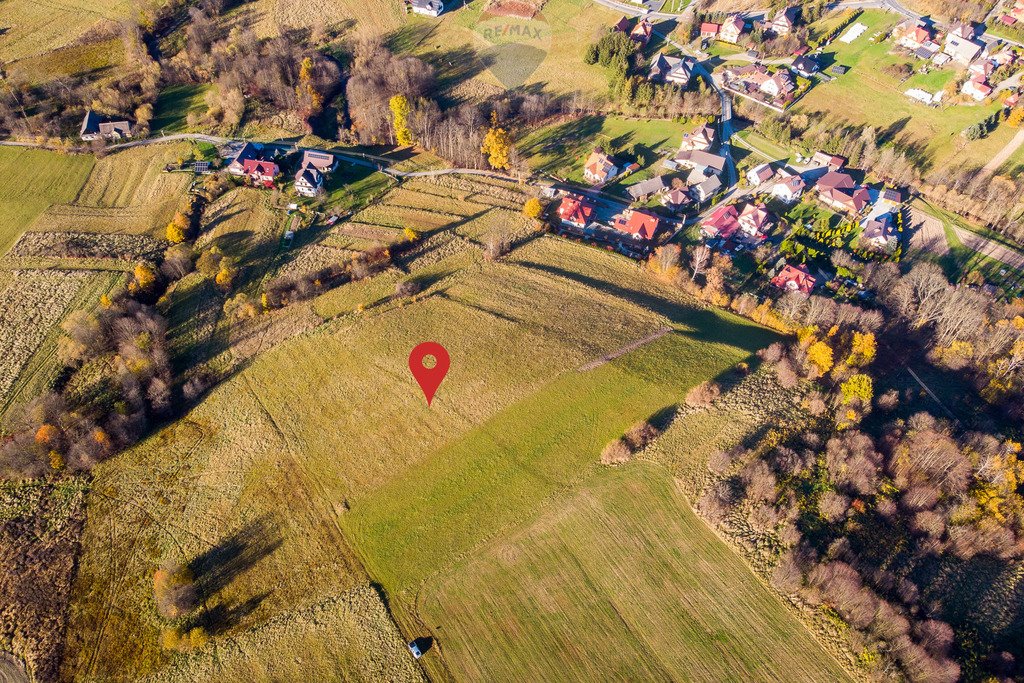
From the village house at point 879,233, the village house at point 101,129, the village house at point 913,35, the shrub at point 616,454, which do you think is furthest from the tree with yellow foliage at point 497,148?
the village house at point 913,35

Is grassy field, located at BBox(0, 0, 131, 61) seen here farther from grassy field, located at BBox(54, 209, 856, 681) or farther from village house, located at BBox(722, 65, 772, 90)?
village house, located at BBox(722, 65, 772, 90)

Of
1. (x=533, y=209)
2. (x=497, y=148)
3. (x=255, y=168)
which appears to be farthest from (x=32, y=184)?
(x=533, y=209)

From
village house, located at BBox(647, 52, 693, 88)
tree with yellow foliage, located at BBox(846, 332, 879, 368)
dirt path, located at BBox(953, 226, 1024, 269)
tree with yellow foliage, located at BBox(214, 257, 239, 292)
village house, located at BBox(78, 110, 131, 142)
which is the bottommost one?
dirt path, located at BBox(953, 226, 1024, 269)

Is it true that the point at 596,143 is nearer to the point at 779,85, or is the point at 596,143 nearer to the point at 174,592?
the point at 779,85

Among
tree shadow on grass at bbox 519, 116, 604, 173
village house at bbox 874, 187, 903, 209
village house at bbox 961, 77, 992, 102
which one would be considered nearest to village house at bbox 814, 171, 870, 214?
village house at bbox 874, 187, 903, 209

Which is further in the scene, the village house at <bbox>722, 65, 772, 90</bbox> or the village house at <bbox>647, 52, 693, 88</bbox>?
the village house at <bbox>647, 52, 693, 88</bbox>

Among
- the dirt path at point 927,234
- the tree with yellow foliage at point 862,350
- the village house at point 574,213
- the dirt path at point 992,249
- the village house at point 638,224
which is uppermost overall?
the village house at point 574,213

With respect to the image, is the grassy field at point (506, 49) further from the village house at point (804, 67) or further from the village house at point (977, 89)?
the village house at point (977, 89)

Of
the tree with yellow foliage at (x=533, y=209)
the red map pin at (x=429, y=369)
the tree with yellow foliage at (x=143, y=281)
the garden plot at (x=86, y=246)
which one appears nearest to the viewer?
the red map pin at (x=429, y=369)
